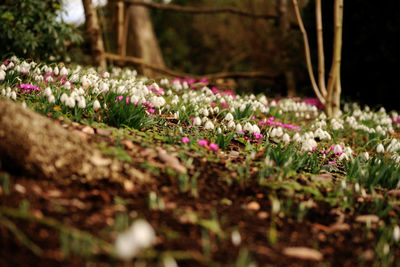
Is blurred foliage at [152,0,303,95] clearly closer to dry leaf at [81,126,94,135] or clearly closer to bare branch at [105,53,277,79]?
bare branch at [105,53,277,79]

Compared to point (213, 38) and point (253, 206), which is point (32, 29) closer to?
point (253, 206)

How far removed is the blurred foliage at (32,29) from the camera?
4898mm

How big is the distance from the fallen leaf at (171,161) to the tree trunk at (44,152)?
32 centimetres

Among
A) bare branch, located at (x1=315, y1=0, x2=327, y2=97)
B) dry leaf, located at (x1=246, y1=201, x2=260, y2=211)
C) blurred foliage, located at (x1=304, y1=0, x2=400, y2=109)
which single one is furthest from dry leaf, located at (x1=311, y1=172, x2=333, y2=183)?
blurred foliage, located at (x1=304, y1=0, x2=400, y2=109)

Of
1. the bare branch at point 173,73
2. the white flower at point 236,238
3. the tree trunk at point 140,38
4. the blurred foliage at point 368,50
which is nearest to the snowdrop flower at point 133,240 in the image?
the white flower at point 236,238

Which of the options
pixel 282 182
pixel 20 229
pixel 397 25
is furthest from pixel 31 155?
pixel 397 25

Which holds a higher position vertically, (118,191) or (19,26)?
(19,26)

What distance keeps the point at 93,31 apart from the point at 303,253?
18.4ft

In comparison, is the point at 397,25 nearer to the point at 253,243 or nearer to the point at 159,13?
the point at 253,243

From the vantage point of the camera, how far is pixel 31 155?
1864mm

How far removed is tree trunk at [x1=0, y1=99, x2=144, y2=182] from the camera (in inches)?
73.0

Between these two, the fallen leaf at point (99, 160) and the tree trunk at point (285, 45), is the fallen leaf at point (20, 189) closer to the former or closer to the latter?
the fallen leaf at point (99, 160)

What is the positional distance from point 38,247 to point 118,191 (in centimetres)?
60

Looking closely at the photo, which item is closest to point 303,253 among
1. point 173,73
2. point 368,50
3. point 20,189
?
point 20,189
